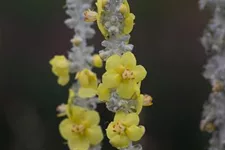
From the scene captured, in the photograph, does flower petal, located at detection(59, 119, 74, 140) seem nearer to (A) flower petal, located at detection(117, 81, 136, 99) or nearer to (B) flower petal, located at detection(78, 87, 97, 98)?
(B) flower petal, located at detection(78, 87, 97, 98)

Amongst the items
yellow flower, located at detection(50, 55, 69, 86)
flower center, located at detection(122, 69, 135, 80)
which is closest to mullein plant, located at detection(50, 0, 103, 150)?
yellow flower, located at detection(50, 55, 69, 86)

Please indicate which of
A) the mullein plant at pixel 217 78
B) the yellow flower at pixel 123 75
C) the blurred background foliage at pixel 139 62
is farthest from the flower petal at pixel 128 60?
the blurred background foliage at pixel 139 62

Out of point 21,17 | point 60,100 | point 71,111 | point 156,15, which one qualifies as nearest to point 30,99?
point 60,100

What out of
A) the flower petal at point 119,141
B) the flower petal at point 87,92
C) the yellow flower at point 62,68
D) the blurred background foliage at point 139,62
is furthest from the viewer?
the blurred background foliage at point 139,62

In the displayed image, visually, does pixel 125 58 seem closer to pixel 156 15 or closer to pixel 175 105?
pixel 175 105

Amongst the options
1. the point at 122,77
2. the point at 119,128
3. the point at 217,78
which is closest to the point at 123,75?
the point at 122,77

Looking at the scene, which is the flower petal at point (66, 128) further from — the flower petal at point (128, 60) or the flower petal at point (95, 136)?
the flower petal at point (128, 60)
